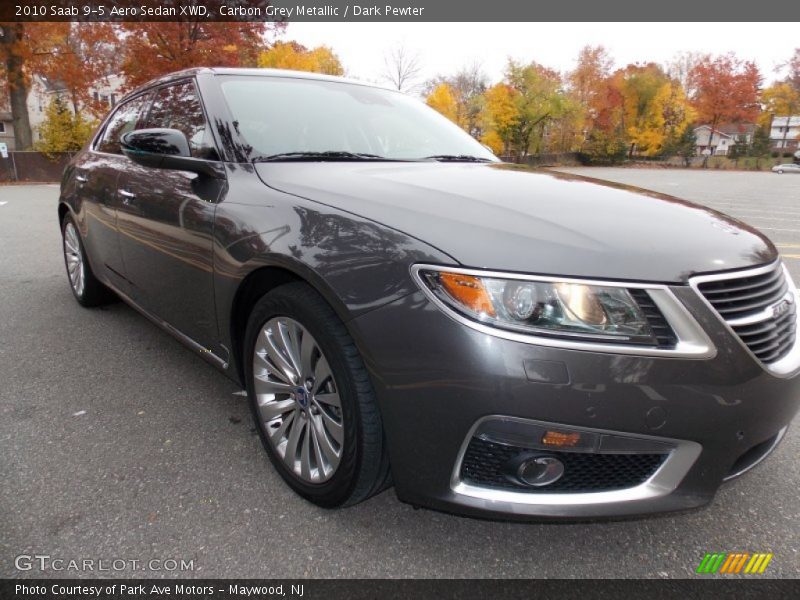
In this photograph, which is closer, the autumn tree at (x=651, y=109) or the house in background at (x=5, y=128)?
the house in background at (x=5, y=128)

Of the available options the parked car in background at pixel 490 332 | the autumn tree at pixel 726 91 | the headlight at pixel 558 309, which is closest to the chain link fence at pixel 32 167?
the parked car in background at pixel 490 332

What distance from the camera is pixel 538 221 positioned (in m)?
1.63

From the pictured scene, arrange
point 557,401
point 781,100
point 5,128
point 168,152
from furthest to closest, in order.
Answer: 1. point 781,100
2. point 5,128
3. point 168,152
4. point 557,401

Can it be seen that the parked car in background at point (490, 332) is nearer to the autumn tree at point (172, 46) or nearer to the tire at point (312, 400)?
the tire at point (312, 400)

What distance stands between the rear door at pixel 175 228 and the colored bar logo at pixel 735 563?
2.01 m

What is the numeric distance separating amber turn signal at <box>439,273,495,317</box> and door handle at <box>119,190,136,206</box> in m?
2.17

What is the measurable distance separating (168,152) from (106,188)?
1228 millimetres

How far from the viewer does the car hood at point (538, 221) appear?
4.84ft

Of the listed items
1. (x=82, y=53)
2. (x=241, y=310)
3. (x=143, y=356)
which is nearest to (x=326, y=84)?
(x=241, y=310)

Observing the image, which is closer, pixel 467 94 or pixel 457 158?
pixel 457 158


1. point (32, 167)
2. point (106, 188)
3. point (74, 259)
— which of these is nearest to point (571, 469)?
point (106, 188)

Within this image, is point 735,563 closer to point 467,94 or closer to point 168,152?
point 168,152

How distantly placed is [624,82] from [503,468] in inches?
2434

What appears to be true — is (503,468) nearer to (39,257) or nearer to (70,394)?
(70,394)
